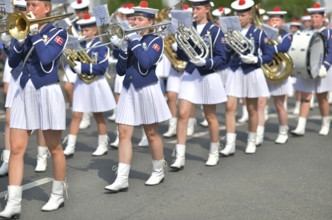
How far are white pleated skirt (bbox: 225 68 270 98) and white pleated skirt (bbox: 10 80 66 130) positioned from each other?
3.32 m

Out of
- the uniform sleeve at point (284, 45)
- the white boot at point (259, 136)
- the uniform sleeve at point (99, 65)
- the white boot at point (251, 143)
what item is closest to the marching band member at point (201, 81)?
the uniform sleeve at point (99, 65)

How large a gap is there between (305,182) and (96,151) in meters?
2.81

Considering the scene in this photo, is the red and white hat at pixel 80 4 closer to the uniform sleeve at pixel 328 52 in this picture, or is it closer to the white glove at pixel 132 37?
the white glove at pixel 132 37

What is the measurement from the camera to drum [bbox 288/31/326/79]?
34.6 feet

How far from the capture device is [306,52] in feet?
34.5

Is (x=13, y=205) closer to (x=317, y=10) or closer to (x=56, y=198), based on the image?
(x=56, y=198)

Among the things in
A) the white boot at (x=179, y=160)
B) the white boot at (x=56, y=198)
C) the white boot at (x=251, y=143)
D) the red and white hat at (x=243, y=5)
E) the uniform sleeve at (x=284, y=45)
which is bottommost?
→ the white boot at (x=251, y=143)

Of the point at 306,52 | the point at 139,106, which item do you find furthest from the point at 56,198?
the point at 306,52

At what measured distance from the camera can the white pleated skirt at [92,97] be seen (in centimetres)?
→ 949

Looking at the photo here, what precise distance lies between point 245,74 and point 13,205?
4.02 meters

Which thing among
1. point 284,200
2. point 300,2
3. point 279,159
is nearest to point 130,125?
point 284,200

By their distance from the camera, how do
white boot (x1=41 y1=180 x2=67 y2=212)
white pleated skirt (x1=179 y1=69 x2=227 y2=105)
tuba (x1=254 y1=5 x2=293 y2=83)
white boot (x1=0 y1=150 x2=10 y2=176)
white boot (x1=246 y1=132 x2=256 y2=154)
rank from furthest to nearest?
1. tuba (x1=254 y1=5 x2=293 y2=83)
2. white boot (x1=246 y1=132 x2=256 y2=154)
3. white pleated skirt (x1=179 y1=69 x2=227 y2=105)
4. white boot (x1=0 y1=150 x2=10 y2=176)
5. white boot (x1=41 y1=180 x2=67 y2=212)

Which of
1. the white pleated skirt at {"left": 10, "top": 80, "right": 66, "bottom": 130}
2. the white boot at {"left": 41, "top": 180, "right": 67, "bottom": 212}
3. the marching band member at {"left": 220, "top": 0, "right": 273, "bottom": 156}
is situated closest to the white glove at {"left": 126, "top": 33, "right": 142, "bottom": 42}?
the white pleated skirt at {"left": 10, "top": 80, "right": 66, "bottom": 130}

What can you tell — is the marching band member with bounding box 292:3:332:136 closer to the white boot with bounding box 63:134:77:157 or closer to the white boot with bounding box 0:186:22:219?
the white boot with bounding box 63:134:77:157
